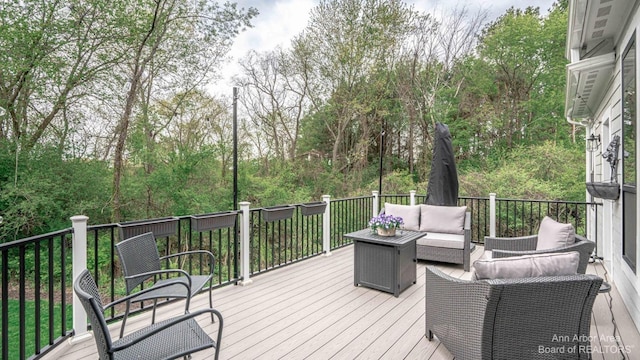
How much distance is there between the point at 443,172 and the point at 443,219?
0.78 meters

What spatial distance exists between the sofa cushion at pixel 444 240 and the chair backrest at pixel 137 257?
3.43 m

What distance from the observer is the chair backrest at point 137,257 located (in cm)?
223

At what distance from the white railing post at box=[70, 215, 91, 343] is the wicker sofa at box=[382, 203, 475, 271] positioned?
3910 mm

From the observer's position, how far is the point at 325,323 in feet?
8.90

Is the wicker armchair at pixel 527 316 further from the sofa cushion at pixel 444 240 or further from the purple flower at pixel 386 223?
the sofa cushion at pixel 444 240

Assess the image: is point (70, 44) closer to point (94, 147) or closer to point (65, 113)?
point (65, 113)

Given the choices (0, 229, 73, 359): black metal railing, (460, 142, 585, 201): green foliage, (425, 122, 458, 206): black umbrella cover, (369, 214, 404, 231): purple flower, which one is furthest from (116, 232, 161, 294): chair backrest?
(460, 142, 585, 201): green foliage

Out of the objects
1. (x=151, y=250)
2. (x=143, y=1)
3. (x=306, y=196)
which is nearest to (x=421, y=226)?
(x=151, y=250)

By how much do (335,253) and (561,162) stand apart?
741 centimetres

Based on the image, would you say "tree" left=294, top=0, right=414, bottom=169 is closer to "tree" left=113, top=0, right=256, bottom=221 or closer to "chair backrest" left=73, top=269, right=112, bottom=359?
"tree" left=113, top=0, right=256, bottom=221

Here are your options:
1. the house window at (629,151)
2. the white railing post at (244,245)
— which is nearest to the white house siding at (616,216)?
the house window at (629,151)

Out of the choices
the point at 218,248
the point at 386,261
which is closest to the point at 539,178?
the point at 386,261

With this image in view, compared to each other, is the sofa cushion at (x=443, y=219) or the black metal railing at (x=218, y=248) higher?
the sofa cushion at (x=443, y=219)

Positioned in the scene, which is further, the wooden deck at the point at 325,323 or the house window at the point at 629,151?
the house window at the point at 629,151
